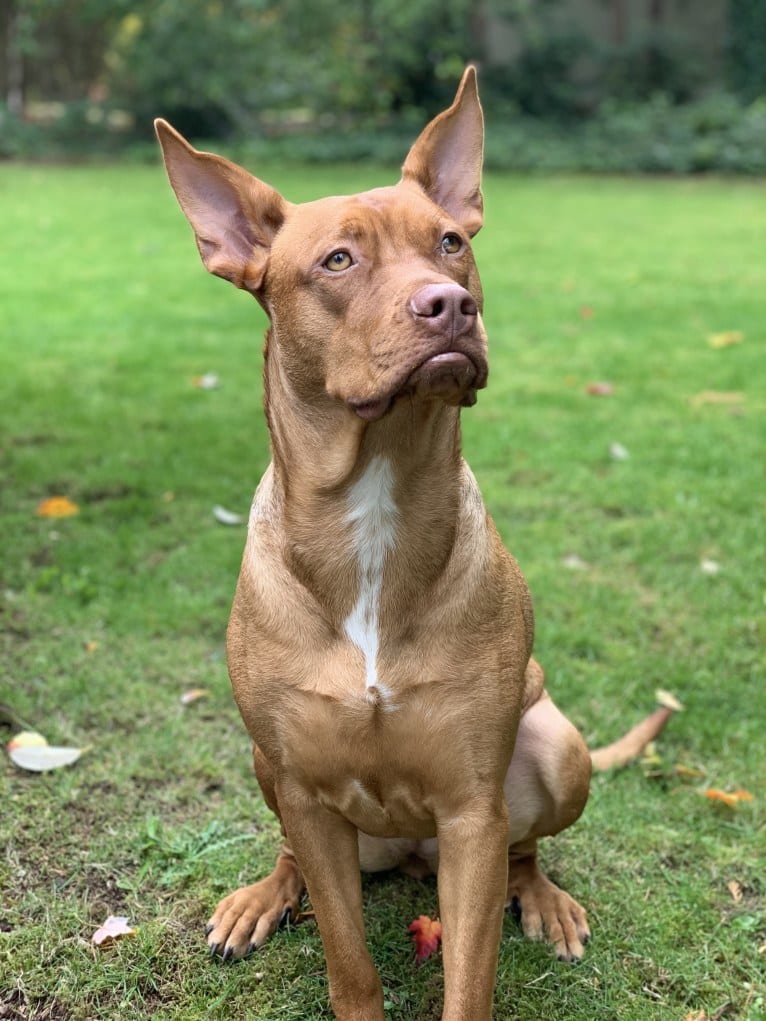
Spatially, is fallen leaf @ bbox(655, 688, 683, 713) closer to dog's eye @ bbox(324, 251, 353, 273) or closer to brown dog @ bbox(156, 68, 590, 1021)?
brown dog @ bbox(156, 68, 590, 1021)

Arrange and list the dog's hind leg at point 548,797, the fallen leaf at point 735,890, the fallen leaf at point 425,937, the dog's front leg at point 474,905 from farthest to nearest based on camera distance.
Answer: the fallen leaf at point 735,890 → the fallen leaf at point 425,937 → the dog's hind leg at point 548,797 → the dog's front leg at point 474,905

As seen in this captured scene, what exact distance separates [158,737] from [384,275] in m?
2.12

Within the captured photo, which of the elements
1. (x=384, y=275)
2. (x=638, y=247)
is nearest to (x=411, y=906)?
(x=384, y=275)

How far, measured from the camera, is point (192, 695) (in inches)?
154

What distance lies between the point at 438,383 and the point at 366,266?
1.09 feet

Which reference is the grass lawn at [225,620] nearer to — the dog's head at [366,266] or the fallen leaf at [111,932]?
the fallen leaf at [111,932]

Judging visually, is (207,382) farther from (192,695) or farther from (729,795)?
(729,795)

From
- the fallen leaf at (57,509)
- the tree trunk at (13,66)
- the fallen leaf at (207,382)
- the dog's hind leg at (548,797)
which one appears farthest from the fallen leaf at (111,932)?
the tree trunk at (13,66)

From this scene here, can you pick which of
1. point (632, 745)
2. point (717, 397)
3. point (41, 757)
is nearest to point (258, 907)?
point (41, 757)

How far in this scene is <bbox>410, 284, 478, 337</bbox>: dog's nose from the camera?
207cm

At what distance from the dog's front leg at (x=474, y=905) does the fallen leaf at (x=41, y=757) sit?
5.23ft

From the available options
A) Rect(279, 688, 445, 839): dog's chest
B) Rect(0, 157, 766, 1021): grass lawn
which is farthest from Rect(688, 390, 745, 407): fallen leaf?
Rect(279, 688, 445, 839): dog's chest

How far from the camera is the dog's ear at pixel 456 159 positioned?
262cm

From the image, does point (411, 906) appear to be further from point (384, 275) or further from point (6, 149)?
point (6, 149)
